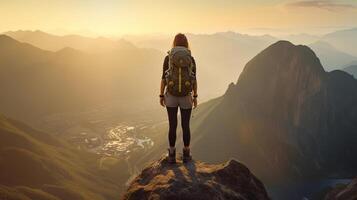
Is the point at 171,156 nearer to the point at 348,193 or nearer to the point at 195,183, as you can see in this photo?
the point at 195,183

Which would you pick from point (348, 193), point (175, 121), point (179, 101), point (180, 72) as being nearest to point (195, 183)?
point (175, 121)

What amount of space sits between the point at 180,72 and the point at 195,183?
5.47 metres

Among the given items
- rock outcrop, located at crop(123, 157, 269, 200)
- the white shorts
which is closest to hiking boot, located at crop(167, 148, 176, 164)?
rock outcrop, located at crop(123, 157, 269, 200)

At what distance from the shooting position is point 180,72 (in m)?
18.5

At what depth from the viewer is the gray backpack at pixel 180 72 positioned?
60.4 feet

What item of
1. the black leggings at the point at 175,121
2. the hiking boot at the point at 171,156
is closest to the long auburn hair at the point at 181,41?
the black leggings at the point at 175,121

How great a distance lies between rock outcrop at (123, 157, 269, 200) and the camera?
16.1 metres

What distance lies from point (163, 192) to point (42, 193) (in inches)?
6827

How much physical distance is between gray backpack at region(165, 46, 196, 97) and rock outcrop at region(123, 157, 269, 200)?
4023 mm

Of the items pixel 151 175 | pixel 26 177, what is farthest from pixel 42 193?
pixel 151 175

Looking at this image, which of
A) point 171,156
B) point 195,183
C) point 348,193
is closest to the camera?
point 195,183

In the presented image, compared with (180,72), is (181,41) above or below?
above

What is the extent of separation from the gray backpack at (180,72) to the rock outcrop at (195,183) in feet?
13.2

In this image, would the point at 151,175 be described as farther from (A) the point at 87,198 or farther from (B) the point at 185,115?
(A) the point at 87,198
